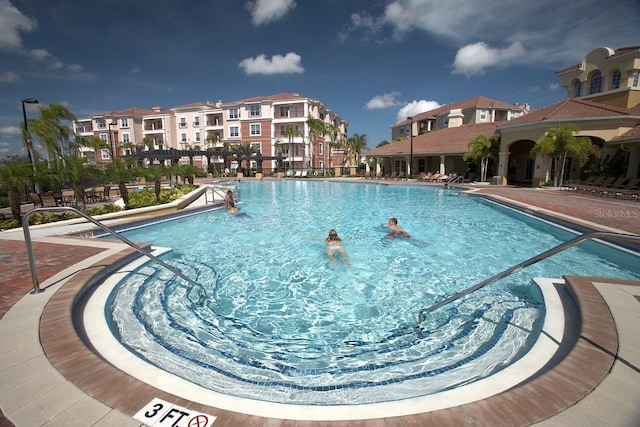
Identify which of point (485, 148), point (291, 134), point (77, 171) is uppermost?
point (291, 134)

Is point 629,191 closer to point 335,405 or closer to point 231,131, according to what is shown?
point 335,405

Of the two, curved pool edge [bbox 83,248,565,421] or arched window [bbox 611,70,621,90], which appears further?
arched window [bbox 611,70,621,90]

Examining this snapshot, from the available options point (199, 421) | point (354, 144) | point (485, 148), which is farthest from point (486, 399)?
point (354, 144)

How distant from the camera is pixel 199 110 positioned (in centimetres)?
5781

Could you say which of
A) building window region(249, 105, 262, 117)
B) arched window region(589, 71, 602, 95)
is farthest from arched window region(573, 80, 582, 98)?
building window region(249, 105, 262, 117)

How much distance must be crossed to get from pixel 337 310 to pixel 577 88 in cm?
3468

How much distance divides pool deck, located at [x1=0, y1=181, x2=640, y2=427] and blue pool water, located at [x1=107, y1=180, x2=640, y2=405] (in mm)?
807

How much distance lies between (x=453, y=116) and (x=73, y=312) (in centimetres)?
4851

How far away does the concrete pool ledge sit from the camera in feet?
7.97

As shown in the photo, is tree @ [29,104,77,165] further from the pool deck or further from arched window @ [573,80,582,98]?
arched window @ [573,80,582,98]

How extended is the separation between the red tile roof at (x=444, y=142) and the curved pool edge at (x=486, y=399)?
29881 millimetres

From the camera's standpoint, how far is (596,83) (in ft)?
87.6

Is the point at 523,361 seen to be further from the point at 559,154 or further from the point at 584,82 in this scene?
the point at 584,82

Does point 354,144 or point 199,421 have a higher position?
point 354,144
